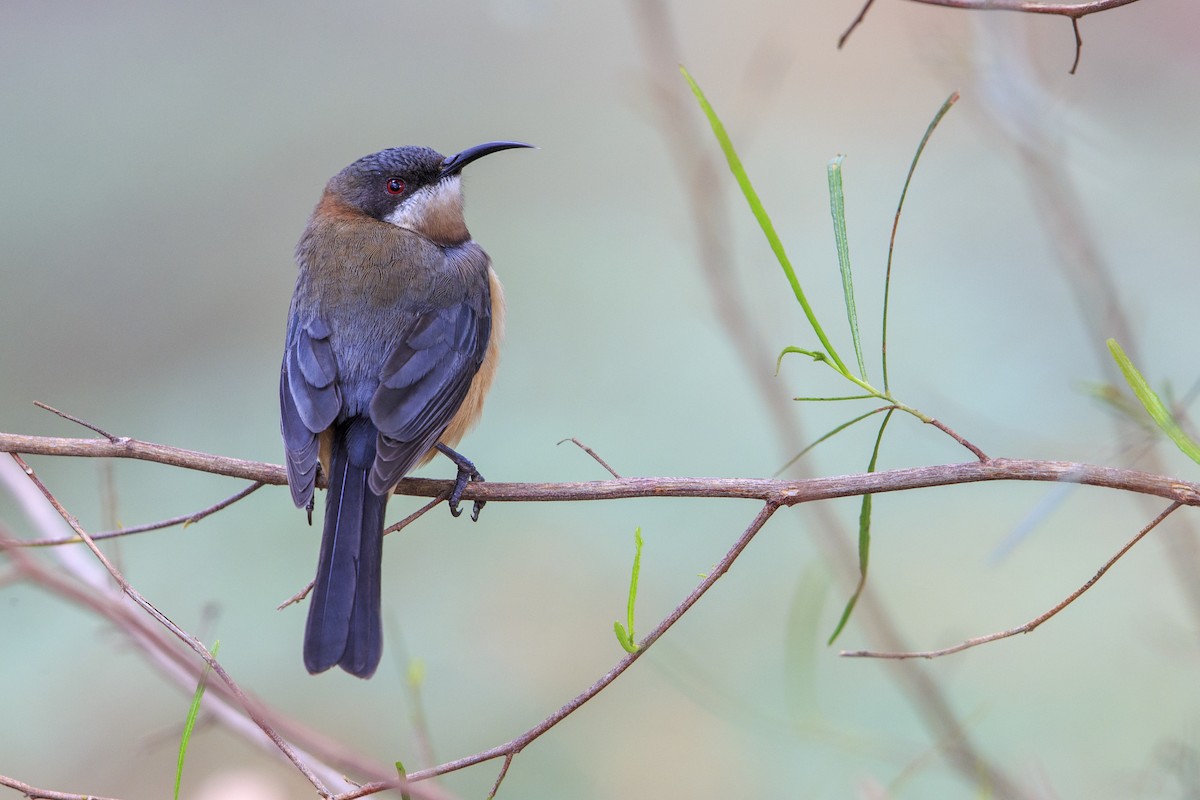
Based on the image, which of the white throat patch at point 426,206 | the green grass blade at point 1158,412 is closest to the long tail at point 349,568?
the white throat patch at point 426,206

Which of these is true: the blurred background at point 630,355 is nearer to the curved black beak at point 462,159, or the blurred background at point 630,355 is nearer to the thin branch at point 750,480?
the curved black beak at point 462,159

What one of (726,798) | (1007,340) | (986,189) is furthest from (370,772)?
(986,189)

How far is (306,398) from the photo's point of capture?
10.5ft

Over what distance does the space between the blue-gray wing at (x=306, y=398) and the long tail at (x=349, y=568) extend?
0.08 meters

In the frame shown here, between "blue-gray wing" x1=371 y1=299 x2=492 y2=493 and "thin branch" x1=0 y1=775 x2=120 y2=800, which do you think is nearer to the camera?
"thin branch" x1=0 y1=775 x2=120 y2=800

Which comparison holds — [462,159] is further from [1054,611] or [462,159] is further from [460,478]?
[1054,611]

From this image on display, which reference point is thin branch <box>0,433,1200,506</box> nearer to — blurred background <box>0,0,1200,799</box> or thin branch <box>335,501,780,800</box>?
thin branch <box>335,501,780,800</box>

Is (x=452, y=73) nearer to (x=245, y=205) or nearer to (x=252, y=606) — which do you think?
→ (x=245, y=205)

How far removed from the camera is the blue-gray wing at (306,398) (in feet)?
9.53

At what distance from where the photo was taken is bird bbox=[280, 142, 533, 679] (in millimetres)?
2730

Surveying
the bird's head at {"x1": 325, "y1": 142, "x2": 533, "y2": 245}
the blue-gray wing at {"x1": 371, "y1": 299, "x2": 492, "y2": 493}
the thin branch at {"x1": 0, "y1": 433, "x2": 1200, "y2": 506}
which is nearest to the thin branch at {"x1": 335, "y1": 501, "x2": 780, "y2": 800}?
the thin branch at {"x1": 0, "y1": 433, "x2": 1200, "y2": 506}

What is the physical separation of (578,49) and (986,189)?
266 cm

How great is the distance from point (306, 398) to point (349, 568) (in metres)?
0.66

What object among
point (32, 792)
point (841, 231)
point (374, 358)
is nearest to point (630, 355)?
point (374, 358)
